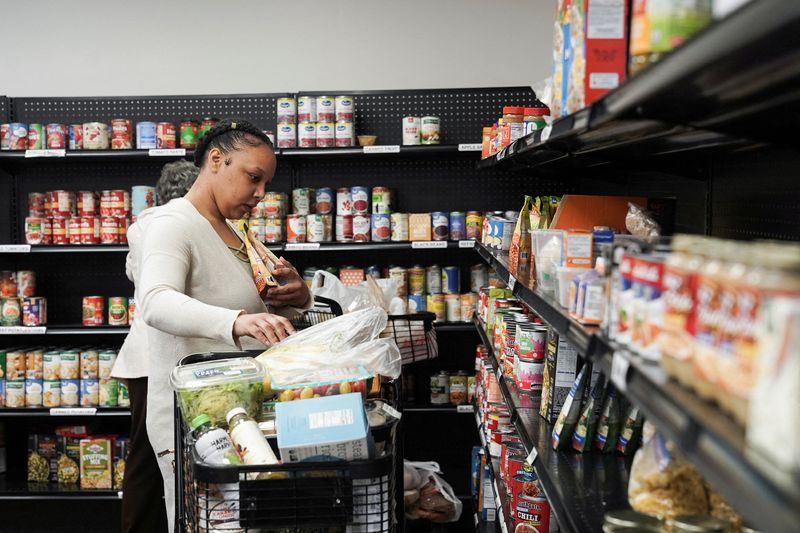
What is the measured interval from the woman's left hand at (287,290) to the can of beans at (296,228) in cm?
177

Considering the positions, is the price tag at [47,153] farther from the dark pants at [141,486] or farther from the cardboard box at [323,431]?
the cardboard box at [323,431]

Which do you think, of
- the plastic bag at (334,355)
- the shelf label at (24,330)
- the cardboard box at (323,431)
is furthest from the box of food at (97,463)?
the cardboard box at (323,431)

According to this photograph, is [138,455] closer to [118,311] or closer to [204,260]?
[204,260]

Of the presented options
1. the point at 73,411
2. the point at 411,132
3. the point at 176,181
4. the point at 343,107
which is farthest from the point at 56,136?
the point at 411,132

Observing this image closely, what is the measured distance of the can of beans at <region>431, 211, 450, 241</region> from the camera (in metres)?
4.55

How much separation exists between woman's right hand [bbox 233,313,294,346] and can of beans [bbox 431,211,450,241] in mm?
2529

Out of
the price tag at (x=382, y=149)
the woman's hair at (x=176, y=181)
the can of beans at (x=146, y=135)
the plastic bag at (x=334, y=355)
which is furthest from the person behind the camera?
the can of beans at (x=146, y=135)

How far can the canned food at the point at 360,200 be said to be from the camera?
15.1 feet

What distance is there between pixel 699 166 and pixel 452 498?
2.27 metres

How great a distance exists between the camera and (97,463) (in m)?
4.70

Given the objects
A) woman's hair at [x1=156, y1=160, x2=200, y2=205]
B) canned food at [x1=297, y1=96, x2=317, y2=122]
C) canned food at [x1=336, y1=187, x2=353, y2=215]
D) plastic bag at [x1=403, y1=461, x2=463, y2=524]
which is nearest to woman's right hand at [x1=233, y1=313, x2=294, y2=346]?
woman's hair at [x1=156, y1=160, x2=200, y2=205]

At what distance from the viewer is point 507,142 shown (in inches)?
122

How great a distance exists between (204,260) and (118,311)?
2.47 metres

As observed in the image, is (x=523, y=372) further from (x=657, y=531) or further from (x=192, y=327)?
(x=657, y=531)
